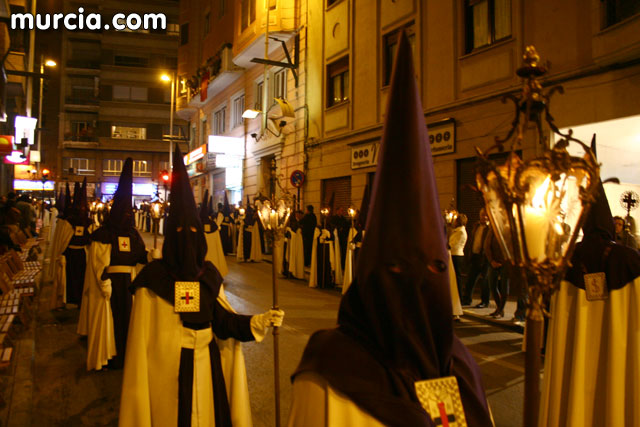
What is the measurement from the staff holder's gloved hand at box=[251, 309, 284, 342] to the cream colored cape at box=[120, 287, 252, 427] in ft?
1.30

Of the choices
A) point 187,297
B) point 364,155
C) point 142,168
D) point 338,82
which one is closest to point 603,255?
point 187,297

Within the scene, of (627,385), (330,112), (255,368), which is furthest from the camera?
(330,112)

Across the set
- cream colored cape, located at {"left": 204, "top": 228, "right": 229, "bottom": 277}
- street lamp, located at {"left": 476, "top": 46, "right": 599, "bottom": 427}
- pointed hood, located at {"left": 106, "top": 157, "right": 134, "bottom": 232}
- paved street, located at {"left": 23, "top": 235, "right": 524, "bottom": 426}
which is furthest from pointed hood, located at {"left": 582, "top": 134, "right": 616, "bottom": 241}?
cream colored cape, located at {"left": 204, "top": 228, "right": 229, "bottom": 277}

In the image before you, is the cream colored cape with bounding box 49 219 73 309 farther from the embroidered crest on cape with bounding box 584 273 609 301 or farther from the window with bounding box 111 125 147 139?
the window with bounding box 111 125 147 139

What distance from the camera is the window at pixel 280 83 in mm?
21703

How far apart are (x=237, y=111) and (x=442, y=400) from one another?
1076 inches

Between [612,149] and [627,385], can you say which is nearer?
[627,385]

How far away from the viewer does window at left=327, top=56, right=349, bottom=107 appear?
17.5m

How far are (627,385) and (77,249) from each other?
29.1 feet

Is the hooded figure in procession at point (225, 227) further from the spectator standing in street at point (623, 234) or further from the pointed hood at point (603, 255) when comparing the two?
the pointed hood at point (603, 255)

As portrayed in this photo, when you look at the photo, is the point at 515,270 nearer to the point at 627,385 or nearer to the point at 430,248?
the point at 430,248

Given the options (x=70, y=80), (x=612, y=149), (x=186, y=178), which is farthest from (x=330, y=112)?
(x=70, y=80)

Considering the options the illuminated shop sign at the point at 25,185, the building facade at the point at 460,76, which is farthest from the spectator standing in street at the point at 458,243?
the illuminated shop sign at the point at 25,185

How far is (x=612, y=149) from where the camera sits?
1003cm
